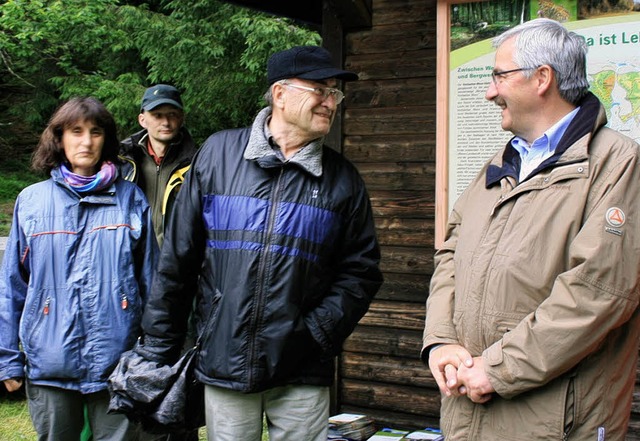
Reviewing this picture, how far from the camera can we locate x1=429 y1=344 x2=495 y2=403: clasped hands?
7.09ft

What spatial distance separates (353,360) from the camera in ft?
14.9

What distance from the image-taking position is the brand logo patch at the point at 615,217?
2.03m

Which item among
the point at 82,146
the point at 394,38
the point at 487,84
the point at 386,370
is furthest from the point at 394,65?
the point at 82,146

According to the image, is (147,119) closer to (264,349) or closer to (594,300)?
(264,349)

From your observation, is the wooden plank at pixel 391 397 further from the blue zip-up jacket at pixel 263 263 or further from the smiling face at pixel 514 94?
the smiling face at pixel 514 94

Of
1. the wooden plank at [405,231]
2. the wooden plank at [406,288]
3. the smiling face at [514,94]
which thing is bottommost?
the wooden plank at [406,288]

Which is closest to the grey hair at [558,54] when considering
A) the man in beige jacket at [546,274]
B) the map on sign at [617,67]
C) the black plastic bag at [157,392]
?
Result: the man in beige jacket at [546,274]

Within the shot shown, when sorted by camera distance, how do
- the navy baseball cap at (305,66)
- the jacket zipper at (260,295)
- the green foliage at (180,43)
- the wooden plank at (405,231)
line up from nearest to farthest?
1. the jacket zipper at (260,295)
2. the navy baseball cap at (305,66)
3. the wooden plank at (405,231)
4. the green foliage at (180,43)

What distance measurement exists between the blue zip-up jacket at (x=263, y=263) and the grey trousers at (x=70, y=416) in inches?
18.0

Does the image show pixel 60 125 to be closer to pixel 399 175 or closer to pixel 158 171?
pixel 158 171

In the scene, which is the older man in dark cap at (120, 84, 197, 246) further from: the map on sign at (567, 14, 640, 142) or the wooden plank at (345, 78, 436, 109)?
the map on sign at (567, 14, 640, 142)

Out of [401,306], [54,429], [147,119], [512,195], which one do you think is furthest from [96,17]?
[512,195]

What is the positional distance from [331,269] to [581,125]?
1080 mm

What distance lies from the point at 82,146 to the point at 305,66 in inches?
41.7
